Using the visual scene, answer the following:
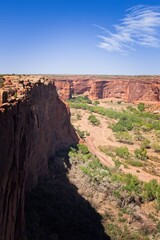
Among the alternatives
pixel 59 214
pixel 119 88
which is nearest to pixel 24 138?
pixel 59 214

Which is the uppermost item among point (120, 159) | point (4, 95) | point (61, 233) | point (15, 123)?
point (4, 95)

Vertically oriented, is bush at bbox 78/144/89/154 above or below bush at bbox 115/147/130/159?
above

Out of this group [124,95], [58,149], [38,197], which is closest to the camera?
[38,197]

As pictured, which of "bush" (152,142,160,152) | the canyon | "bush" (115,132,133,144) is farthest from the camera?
"bush" (115,132,133,144)

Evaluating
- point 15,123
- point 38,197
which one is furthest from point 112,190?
point 15,123

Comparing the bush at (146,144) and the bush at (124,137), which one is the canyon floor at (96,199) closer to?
the bush at (146,144)

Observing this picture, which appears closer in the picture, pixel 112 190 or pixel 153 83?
pixel 112 190

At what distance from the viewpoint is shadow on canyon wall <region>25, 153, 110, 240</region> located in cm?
2586

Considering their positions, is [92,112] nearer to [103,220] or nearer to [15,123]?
[103,220]

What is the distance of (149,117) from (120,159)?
4434cm

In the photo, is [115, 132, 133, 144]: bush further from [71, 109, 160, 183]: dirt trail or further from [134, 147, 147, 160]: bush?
[134, 147, 147, 160]: bush

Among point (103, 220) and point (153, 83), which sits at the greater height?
point (153, 83)

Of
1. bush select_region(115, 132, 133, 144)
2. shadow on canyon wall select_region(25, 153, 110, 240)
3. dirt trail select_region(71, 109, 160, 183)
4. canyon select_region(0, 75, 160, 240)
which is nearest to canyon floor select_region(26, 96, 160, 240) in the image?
shadow on canyon wall select_region(25, 153, 110, 240)

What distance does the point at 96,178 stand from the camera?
138 ft
